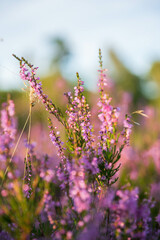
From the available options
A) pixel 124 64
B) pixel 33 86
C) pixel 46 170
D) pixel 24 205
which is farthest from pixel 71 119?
pixel 124 64

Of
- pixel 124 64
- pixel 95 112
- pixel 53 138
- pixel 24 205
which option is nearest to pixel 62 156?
pixel 53 138

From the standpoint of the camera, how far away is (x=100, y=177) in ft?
11.2

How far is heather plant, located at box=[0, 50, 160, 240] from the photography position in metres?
2.46

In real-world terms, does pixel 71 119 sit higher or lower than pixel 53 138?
higher

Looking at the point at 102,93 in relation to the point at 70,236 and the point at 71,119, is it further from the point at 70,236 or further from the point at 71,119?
the point at 70,236

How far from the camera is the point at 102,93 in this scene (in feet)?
11.0

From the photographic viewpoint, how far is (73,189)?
247cm

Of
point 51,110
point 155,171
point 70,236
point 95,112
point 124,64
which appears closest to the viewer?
point 70,236

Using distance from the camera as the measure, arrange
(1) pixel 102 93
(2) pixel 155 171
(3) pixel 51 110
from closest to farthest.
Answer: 1. (1) pixel 102 93
2. (3) pixel 51 110
3. (2) pixel 155 171

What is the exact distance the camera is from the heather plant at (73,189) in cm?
246

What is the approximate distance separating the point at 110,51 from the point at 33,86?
2031 inches

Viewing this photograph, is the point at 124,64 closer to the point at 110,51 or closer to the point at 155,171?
the point at 110,51

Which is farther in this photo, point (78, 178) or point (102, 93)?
point (102, 93)

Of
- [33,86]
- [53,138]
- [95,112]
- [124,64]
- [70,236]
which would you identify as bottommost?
[70,236]
